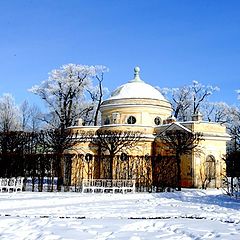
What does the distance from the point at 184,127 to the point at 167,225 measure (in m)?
25.7

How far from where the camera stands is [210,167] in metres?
35.4

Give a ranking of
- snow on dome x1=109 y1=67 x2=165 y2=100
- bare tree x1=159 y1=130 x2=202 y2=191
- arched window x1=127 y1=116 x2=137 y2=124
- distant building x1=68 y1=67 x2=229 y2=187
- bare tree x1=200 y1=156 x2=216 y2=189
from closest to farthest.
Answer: distant building x1=68 y1=67 x2=229 y2=187 < bare tree x1=159 y1=130 x2=202 y2=191 < bare tree x1=200 y1=156 x2=216 y2=189 < arched window x1=127 y1=116 x2=137 y2=124 < snow on dome x1=109 y1=67 x2=165 y2=100

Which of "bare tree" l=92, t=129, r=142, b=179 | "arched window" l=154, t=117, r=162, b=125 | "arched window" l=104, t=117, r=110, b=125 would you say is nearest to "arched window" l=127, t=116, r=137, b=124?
"arched window" l=154, t=117, r=162, b=125

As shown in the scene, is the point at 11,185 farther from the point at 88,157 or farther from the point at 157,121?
the point at 157,121

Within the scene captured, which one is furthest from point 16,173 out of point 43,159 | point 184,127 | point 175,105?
point 175,105

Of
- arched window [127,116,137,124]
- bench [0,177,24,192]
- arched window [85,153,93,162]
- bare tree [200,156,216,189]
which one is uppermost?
arched window [127,116,137,124]

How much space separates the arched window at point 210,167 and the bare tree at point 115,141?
5864 millimetres

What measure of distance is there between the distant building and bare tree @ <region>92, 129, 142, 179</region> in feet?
1.76

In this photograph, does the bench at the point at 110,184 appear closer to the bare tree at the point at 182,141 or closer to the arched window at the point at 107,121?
the bare tree at the point at 182,141

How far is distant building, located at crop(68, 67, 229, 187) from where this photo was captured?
28.6 meters

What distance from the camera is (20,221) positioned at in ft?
33.7

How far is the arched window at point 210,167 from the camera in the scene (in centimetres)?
3481

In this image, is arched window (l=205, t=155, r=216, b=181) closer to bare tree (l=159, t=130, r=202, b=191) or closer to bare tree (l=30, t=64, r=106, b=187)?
bare tree (l=159, t=130, r=202, b=191)

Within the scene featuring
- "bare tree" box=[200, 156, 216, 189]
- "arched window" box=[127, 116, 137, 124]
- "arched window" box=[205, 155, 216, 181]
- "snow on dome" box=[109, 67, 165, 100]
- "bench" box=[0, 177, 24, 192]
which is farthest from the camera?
"snow on dome" box=[109, 67, 165, 100]
